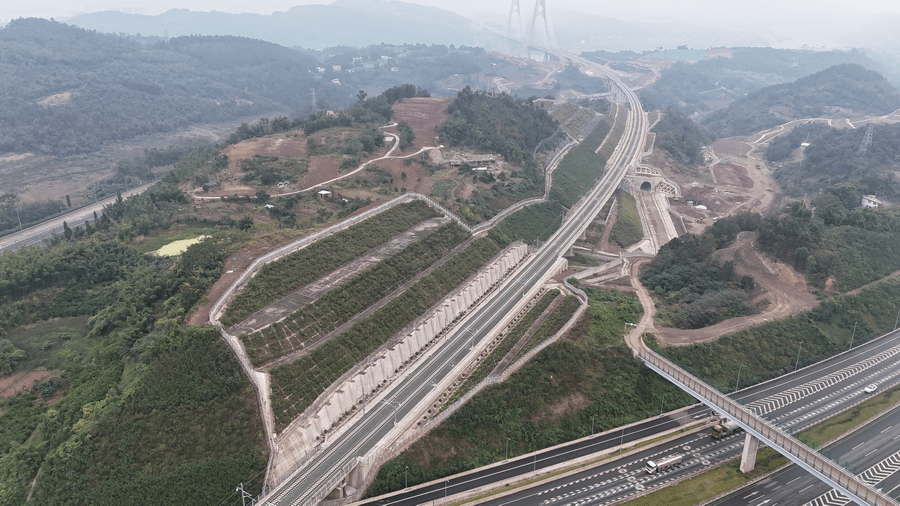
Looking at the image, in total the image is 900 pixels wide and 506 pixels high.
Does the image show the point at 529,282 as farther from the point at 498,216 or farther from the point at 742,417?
the point at 742,417

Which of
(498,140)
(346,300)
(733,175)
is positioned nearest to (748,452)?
(346,300)

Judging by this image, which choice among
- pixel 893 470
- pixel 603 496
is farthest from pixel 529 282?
pixel 893 470

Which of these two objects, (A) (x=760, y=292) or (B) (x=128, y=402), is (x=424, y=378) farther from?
(A) (x=760, y=292)

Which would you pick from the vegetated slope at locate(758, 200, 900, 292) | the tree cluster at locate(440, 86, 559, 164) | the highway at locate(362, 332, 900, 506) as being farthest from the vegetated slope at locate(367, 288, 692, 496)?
the tree cluster at locate(440, 86, 559, 164)

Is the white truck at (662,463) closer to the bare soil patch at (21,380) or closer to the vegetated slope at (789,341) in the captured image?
the vegetated slope at (789,341)

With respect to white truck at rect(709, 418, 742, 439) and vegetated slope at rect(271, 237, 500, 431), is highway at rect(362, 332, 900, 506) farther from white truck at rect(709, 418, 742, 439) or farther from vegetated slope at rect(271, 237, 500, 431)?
vegetated slope at rect(271, 237, 500, 431)

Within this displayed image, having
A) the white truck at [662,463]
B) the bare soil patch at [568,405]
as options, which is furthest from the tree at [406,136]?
the white truck at [662,463]
